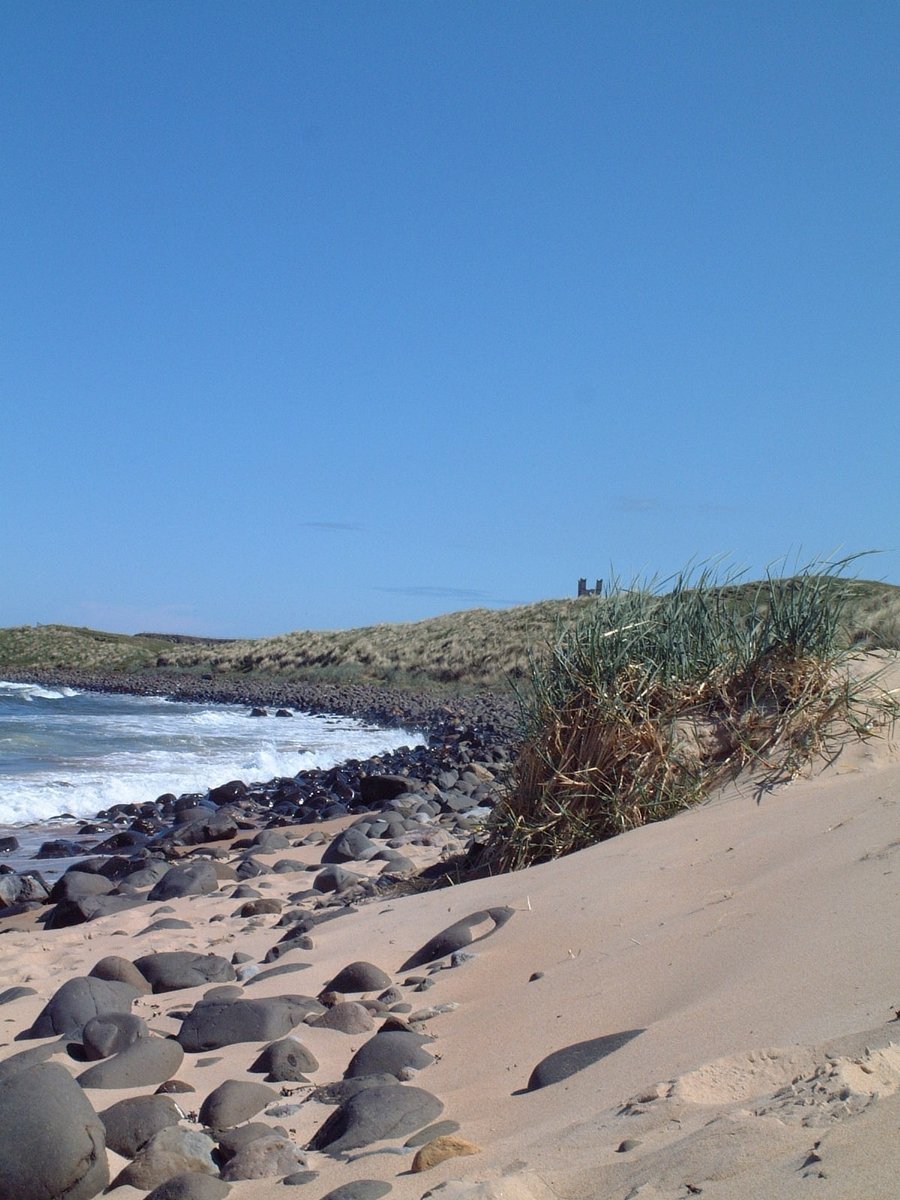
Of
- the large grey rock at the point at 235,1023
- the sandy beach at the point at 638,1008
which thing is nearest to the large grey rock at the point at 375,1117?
the sandy beach at the point at 638,1008

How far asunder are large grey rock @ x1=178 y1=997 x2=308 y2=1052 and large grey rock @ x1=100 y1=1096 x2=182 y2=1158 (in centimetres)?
68

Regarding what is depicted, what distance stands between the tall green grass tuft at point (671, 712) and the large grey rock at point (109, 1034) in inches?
99.7

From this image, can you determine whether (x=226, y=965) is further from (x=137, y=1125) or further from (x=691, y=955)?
(x=691, y=955)

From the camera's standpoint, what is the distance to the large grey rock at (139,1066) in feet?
12.5

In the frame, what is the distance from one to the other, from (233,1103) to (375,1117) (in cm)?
61

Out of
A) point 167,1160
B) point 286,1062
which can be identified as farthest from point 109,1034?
point 167,1160

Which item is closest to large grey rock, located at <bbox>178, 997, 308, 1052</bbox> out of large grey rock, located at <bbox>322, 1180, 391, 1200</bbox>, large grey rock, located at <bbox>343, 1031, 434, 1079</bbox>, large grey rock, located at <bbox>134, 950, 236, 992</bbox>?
large grey rock, located at <bbox>343, 1031, 434, 1079</bbox>

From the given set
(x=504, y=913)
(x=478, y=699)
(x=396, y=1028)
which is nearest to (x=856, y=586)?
(x=504, y=913)

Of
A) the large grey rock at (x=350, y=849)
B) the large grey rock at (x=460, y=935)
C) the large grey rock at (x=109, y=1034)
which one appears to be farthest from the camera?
the large grey rock at (x=350, y=849)

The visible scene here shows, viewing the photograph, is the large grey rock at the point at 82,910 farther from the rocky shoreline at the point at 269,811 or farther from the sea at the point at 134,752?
the sea at the point at 134,752

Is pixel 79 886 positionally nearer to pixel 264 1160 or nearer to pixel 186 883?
pixel 186 883

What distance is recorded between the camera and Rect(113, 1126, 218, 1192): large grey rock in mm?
3021

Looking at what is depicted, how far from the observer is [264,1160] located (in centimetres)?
299

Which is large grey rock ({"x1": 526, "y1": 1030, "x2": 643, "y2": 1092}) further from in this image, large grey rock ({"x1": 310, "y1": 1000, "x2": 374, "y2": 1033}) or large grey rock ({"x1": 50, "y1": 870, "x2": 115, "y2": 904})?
large grey rock ({"x1": 50, "y1": 870, "x2": 115, "y2": 904})
